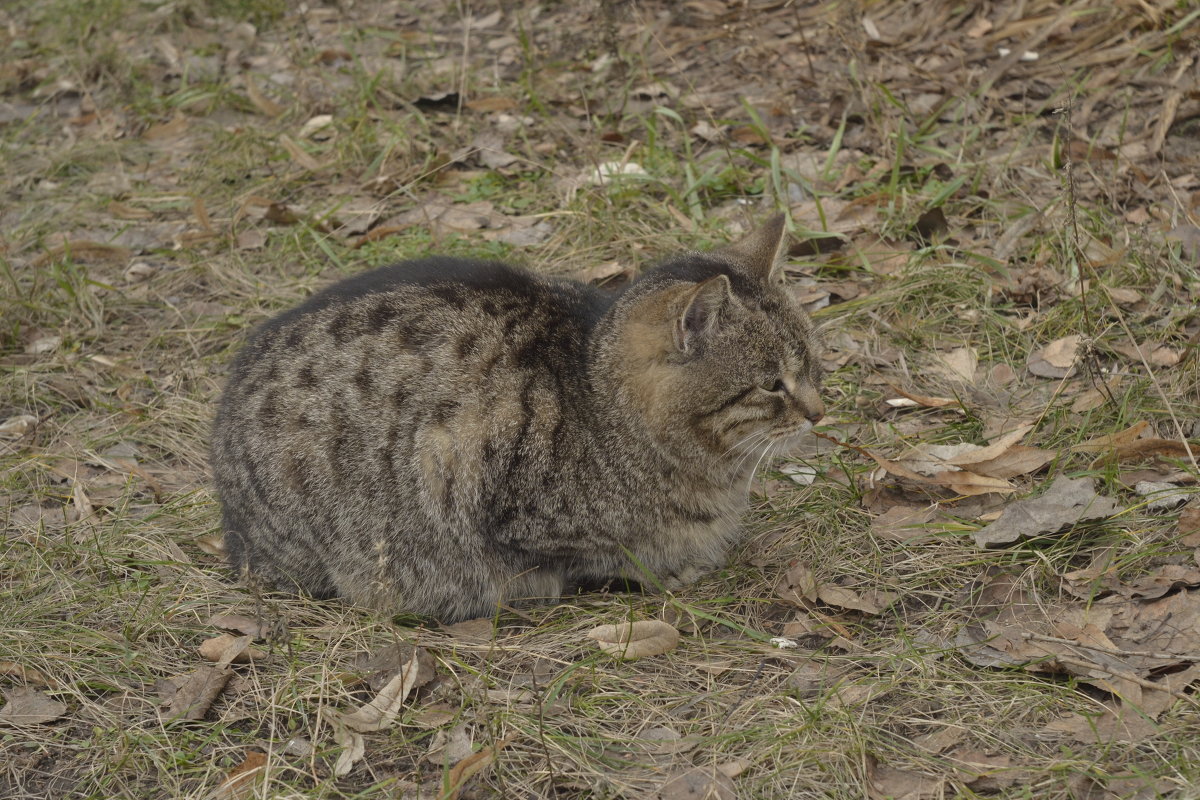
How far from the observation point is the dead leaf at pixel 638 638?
11.9 ft

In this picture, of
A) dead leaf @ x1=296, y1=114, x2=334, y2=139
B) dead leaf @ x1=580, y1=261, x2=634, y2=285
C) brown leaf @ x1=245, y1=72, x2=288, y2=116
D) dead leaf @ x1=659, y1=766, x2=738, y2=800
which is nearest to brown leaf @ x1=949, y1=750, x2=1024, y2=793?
dead leaf @ x1=659, y1=766, x2=738, y2=800

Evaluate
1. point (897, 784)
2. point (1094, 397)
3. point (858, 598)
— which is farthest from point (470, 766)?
point (1094, 397)

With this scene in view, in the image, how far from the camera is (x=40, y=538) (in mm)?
4258

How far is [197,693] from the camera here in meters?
3.51

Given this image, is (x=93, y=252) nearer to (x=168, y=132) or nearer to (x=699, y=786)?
(x=168, y=132)

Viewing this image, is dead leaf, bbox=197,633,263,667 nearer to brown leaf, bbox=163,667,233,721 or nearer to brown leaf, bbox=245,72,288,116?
brown leaf, bbox=163,667,233,721

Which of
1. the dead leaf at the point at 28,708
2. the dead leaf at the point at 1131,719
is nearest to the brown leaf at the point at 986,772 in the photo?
the dead leaf at the point at 1131,719

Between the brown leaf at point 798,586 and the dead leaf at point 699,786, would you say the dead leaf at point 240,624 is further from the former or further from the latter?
the brown leaf at point 798,586

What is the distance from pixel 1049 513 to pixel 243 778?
8.52ft

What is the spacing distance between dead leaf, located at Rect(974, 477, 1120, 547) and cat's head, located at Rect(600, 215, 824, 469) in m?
0.69

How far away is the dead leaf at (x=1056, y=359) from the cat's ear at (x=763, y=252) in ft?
4.18

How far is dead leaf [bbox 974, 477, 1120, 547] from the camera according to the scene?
3705 mm

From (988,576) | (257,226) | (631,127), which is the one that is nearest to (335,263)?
(257,226)

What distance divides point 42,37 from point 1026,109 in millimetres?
7079
